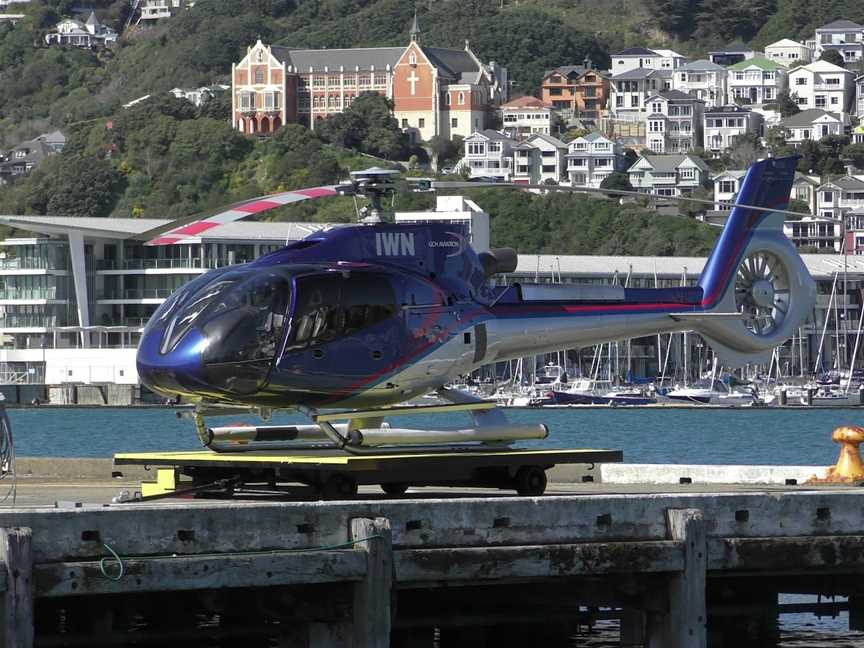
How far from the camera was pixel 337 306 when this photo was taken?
18.5m

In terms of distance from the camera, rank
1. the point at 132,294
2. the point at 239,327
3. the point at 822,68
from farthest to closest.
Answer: the point at 822,68 → the point at 132,294 → the point at 239,327

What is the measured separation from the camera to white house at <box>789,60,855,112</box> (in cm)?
19632

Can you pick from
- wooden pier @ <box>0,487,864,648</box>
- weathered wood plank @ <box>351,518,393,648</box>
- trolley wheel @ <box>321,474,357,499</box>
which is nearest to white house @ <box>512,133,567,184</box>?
trolley wheel @ <box>321,474,357,499</box>

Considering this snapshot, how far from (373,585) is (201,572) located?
1178 millimetres

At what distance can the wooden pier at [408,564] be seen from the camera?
42.9ft

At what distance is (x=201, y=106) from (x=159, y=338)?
180 meters

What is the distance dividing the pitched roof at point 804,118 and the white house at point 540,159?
21618mm

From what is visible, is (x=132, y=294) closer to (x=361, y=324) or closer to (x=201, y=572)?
(x=361, y=324)

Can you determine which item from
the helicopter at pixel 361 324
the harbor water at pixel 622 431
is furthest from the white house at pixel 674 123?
the helicopter at pixel 361 324

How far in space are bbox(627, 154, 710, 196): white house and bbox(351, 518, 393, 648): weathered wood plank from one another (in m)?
162

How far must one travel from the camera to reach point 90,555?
513 inches

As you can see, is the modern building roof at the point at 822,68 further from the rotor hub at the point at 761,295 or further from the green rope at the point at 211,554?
the green rope at the point at 211,554

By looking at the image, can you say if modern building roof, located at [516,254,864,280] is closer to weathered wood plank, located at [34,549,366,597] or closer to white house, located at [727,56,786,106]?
white house, located at [727,56,786,106]

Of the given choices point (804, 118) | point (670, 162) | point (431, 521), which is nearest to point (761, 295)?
point (431, 521)
